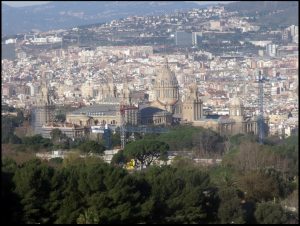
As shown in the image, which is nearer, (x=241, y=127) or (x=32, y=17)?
(x=241, y=127)

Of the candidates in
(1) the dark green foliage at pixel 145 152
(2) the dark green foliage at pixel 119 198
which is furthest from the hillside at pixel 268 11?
(2) the dark green foliage at pixel 119 198

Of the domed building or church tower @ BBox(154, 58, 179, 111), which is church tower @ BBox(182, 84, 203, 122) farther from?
church tower @ BBox(154, 58, 179, 111)

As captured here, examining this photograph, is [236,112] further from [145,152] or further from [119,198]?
[119,198]

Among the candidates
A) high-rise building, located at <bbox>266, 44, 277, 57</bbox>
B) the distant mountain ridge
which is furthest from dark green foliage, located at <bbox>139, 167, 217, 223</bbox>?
the distant mountain ridge

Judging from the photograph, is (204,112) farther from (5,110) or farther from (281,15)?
(281,15)

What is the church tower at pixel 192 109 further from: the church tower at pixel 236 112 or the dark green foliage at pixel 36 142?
the dark green foliage at pixel 36 142

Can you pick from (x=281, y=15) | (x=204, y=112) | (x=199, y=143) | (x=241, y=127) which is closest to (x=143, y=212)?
(x=199, y=143)

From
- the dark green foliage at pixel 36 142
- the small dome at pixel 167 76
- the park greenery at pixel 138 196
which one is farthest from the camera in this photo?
the small dome at pixel 167 76
